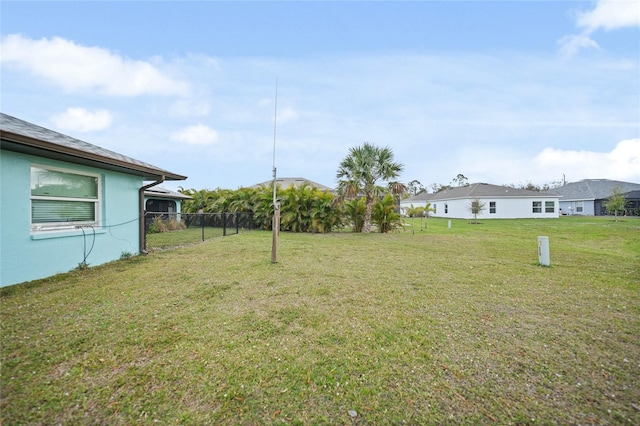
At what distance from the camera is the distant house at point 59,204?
4.34 m

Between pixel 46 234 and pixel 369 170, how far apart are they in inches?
485

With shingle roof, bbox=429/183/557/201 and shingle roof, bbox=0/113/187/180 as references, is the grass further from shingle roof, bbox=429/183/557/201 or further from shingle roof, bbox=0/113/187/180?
shingle roof, bbox=429/183/557/201

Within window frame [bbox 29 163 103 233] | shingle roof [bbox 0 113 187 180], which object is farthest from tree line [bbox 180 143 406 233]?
window frame [bbox 29 163 103 233]

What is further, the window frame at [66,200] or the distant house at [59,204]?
the window frame at [66,200]

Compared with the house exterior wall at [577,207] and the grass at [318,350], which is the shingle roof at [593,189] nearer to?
the house exterior wall at [577,207]

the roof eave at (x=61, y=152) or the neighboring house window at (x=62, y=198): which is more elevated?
the roof eave at (x=61, y=152)

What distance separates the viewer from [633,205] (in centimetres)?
3131

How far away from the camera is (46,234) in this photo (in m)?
4.88

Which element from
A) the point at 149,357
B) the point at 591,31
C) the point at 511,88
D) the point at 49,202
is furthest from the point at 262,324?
the point at 511,88

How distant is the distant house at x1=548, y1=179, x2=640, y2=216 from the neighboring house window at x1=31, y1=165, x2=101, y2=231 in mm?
48335

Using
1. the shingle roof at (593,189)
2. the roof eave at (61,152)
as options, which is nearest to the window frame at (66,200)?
the roof eave at (61,152)

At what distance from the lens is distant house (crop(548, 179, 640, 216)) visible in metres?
33.7

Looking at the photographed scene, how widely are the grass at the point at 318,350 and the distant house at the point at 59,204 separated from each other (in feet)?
2.44

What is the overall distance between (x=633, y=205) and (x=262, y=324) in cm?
4764
